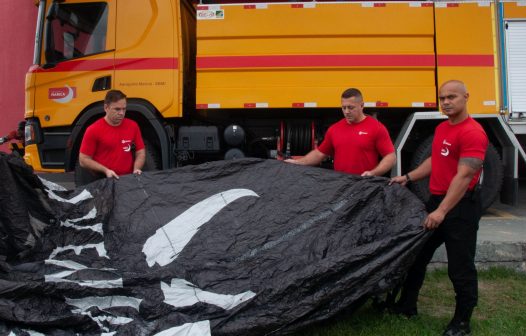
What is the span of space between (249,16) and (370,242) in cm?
402

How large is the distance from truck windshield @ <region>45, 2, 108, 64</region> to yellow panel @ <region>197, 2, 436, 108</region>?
4.94 feet

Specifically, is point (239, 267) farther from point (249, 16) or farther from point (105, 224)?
point (249, 16)

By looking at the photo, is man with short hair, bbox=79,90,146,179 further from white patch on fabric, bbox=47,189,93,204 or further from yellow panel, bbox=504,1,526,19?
yellow panel, bbox=504,1,526,19

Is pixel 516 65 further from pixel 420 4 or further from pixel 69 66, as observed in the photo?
pixel 69 66

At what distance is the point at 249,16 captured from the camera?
634 cm

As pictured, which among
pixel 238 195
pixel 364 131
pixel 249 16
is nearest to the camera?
pixel 238 195

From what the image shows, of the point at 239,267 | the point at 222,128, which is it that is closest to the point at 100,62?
the point at 222,128

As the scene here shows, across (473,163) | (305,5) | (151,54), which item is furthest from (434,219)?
(151,54)

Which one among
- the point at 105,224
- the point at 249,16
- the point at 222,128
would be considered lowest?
the point at 105,224

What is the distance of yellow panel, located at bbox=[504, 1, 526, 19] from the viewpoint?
6.33 metres

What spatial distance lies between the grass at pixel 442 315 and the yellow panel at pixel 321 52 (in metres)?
2.73

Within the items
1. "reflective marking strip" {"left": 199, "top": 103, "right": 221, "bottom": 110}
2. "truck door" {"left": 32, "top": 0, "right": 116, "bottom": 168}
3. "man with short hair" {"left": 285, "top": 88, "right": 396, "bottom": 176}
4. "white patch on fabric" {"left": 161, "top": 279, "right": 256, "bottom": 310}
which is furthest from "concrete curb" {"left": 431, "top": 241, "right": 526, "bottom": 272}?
"truck door" {"left": 32, "top": 0, "right": 116, "bottom": 168}

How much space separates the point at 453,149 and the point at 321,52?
3.38 metres

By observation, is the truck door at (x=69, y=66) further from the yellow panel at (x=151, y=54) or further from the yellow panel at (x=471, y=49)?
the yellow panel at (x=471, y=49)
